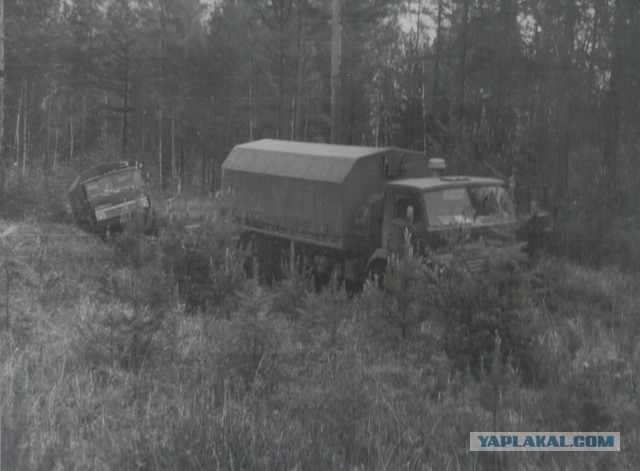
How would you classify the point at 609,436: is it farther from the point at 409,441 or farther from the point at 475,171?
the point at 475,171

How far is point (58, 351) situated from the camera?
620 cm

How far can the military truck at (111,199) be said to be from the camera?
960 centimetres

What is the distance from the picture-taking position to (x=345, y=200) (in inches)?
380

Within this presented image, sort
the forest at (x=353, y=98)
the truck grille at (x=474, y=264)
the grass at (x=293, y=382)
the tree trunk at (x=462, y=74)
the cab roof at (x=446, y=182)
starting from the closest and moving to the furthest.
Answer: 1. the grass at (x=293, y=382)
2. the truck grille at (x=474, y=264)
3. the cab roof at (x=446, y=182)
4. the tree trunk at (x=462, y=74)
5. the forest at (x=353, y=98)

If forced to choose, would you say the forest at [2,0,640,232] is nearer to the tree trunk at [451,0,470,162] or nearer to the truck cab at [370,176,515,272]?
the tree trunk at [451,0,470,162]

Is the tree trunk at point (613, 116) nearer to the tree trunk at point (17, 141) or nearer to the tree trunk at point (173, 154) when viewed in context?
the tree trunk at point (173, 154)

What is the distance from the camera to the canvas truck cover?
31.6ft

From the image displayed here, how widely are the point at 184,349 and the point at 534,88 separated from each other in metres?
5.86

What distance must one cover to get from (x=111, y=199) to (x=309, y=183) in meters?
3.12

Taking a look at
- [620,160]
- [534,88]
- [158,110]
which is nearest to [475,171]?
[534,88]

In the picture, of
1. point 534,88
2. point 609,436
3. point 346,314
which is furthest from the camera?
point 534,88

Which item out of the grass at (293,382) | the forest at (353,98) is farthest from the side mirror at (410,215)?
the grass at (293,382)

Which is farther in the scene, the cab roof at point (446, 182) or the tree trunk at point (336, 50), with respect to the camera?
the tree trunk at point (336, 50)

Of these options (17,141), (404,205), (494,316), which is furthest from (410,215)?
(17,141)
